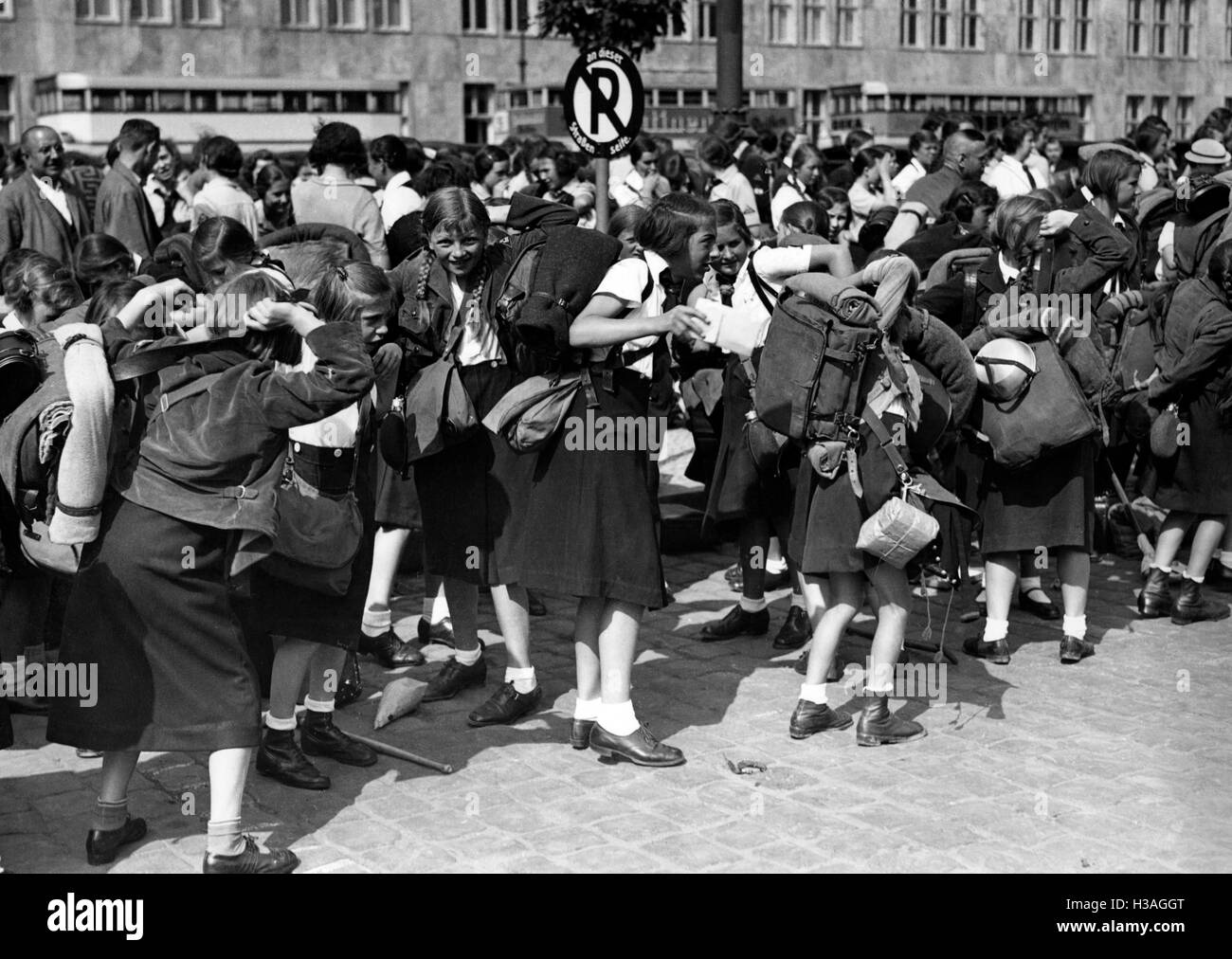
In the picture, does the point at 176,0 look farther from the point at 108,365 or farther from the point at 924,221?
the point at 108,365

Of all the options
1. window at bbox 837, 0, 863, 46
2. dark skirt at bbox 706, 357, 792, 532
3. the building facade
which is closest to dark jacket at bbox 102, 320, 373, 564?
dark skirt at bbox 706, 357, 792, 532

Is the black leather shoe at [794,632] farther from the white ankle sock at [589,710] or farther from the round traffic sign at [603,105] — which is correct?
the round traffic sign at [603,105]

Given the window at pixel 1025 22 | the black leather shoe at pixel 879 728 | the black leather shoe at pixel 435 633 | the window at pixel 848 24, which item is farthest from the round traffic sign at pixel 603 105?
the window at pixel 1025 22

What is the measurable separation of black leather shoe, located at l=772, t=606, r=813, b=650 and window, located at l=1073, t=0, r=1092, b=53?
55505 millimetres

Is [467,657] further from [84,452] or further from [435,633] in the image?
[84,452]

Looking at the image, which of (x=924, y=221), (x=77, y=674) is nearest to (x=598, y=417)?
(x=77, y=674)

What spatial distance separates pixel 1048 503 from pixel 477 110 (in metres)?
41.8

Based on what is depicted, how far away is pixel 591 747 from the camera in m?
6.00

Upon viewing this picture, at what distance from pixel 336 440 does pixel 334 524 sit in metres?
0.27

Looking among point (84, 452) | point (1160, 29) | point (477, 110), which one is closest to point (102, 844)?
point (84, 452)

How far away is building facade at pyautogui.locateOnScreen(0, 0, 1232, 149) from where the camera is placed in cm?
2658

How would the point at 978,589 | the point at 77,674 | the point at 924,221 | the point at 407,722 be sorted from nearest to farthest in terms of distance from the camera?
the point at 77,674, the point at 407,722, the point at 978,589, the point at 924,221

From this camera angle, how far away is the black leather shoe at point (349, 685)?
6.55m

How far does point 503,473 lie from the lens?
21.0 feet
